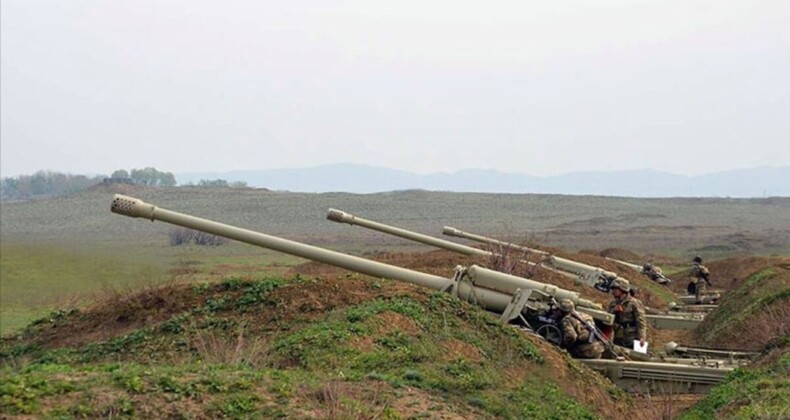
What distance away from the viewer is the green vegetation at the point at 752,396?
10.1 metres

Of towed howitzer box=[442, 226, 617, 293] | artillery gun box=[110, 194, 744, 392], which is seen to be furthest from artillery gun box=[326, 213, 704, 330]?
artillery gun box=[110, 194, 744, 392]

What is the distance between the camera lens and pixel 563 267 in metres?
27.4

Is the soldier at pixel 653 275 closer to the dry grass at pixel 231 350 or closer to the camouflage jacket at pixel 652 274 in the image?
the camouflage jacket at pixel 652 274

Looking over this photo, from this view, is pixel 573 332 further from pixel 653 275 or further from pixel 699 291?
pixel 653 275

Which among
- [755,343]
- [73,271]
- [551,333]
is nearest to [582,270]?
[755,343]

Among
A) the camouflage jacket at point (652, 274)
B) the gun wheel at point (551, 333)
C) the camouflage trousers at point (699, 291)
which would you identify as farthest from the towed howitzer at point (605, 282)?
the gun wheel at point (551, 333)

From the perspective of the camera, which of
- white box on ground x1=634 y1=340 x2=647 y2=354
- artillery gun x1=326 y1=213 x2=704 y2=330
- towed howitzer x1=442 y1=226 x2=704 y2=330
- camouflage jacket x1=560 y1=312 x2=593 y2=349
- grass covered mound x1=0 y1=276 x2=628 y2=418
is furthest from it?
towed howitzer x1=442 y1=226 x2=704 y2=330

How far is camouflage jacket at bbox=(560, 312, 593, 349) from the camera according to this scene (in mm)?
14922

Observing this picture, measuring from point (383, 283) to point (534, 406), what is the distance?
5727mm

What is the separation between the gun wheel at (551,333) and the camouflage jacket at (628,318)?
2.02 m

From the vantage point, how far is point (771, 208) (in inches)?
4281

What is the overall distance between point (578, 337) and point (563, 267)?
12.6m

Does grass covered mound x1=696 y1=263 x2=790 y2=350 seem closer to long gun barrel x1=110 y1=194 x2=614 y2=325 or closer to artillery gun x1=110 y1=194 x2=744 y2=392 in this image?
artillery gun x1=110 y1=194 x2=744 y2=392

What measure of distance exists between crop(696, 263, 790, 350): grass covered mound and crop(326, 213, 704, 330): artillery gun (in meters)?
0.73
